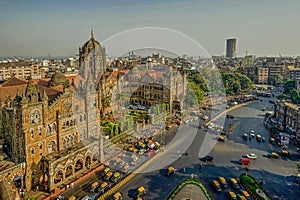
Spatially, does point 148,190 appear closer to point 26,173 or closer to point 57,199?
point 57,199

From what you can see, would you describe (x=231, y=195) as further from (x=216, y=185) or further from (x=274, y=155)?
(x=274, y=155)

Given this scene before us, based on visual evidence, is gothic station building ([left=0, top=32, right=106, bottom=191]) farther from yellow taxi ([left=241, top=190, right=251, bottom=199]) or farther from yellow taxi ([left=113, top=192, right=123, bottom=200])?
yellow taxi ([left=241, top=190, right=251, bottom=199])

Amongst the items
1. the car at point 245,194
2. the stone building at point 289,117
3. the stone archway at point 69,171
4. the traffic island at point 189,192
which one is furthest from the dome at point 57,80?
the stone building at point 289,117

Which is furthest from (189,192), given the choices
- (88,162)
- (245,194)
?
(88,162)

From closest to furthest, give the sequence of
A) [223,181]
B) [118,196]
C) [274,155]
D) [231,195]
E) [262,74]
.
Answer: [118,196] → [231,195] → [223,181] → [274,155] → [262,74]

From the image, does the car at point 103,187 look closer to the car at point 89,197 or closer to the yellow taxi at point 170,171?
the car at point 89,197
